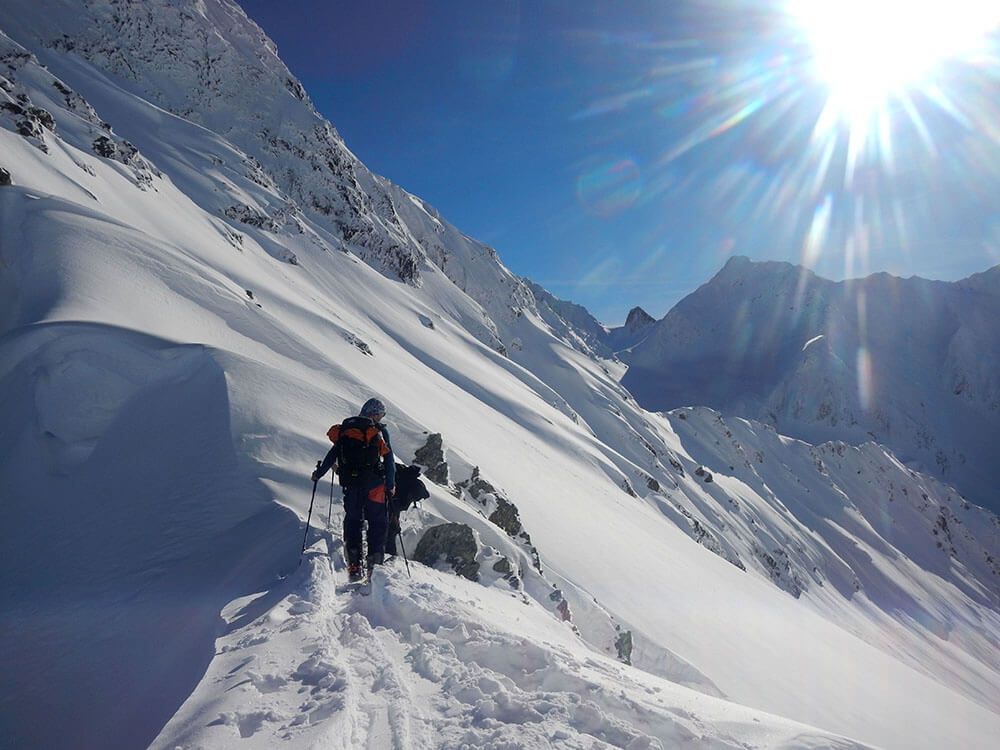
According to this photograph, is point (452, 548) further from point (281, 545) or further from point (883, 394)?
point (883, 394)

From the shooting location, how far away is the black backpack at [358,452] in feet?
21.9

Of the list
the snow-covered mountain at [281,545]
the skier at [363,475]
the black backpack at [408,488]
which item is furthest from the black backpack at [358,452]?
the black backpack at [408,488]

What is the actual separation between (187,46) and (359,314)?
45.5 m

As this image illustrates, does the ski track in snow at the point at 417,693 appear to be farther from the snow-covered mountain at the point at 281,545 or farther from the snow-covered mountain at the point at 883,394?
the snow-covered mountain at the point at 883,394

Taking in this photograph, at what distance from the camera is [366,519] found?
6797 mm

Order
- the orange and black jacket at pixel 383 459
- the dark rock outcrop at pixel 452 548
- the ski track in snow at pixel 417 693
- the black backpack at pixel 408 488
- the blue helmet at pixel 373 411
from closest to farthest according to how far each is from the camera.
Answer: the ski track in snow at pixel 417 693
the orange and black jacket at pixel 383 459
the blue helmet at pixel 373 411
the black backpack at pixel 408 488
the dark rock outcrop at pixel 452 548

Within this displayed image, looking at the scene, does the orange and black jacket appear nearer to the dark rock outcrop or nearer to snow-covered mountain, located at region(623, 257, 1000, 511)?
the dark rock outcrop

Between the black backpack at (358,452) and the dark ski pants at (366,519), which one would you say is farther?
the black backpack at (358,452)

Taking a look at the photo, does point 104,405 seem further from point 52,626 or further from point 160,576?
point 52,626

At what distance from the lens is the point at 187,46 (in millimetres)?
56938

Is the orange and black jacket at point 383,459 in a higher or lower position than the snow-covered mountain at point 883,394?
lower

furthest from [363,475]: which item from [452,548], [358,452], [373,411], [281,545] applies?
[452,548]

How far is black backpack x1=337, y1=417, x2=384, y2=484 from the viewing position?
6688 millimetres

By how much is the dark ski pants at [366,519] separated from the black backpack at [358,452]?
174 millimetres
